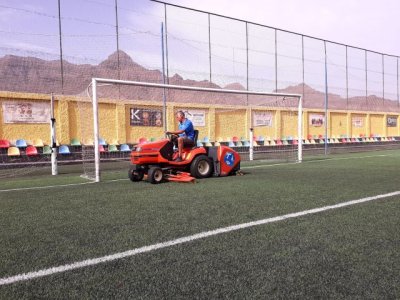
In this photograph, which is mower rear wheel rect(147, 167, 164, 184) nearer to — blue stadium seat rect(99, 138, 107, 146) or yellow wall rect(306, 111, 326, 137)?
blue stadium seat rect(99, 138, 107, 146)

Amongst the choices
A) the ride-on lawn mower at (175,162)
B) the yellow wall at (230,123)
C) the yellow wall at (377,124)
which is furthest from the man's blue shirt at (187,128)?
the yellow wall at (377,124)

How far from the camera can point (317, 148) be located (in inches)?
926

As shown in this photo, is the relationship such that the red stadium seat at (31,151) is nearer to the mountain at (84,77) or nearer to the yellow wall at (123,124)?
the yellow wall at (123,124)

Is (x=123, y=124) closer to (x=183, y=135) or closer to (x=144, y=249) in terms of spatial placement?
(x=183, y=135)

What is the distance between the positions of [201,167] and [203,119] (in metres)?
11.6

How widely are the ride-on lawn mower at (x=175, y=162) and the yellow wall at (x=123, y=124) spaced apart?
4.47 m

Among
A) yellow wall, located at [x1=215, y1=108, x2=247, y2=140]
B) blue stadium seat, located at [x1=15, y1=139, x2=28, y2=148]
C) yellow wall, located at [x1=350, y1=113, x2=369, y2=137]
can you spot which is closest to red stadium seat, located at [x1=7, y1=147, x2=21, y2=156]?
blue stadium seat, located at [x1=15, y1=139, x2=28, y2=148]

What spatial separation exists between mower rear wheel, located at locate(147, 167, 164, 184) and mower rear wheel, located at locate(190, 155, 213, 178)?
2.83 feet

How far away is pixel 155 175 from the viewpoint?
25.1 feet

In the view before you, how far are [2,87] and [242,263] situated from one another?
14223mm

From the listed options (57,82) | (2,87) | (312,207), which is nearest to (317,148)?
(57,82)

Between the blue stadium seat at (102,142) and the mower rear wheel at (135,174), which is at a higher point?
the blue stadium seat at (102,142)

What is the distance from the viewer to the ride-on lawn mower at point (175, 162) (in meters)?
7.76

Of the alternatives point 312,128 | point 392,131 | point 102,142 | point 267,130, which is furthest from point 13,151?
point 392,131
